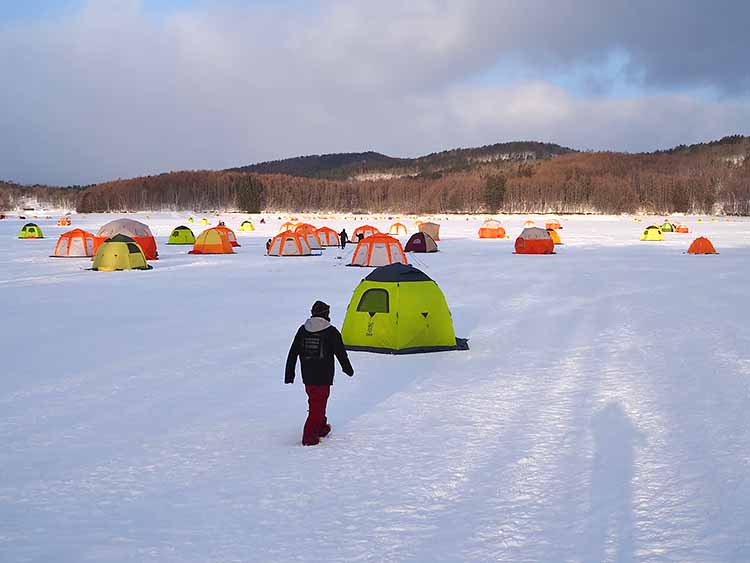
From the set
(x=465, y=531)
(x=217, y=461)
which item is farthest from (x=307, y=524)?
(x=217, y=461)

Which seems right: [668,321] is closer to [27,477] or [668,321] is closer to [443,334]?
[443,334]

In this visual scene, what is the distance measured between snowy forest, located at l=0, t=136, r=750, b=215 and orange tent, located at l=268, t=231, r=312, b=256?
117 metres

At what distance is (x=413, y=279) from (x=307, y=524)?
6.18 metres

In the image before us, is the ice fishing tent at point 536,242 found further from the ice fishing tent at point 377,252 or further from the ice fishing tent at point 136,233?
the ice fishing tent at point 136,233

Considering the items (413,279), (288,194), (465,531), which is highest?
(288,194)

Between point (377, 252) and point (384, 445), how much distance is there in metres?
21.5

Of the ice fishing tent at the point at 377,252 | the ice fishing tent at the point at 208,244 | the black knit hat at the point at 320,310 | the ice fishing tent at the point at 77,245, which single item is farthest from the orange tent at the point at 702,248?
the black knit hat at the point at 320,310

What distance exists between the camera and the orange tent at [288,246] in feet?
109

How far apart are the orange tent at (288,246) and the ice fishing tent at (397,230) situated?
24.8 meters

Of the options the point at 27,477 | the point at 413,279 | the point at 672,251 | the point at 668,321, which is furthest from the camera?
the point at 672,251

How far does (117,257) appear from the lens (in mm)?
25344

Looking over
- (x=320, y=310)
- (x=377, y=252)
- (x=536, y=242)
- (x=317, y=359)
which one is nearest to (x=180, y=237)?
(x=377, y=252)

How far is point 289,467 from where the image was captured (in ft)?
19.1

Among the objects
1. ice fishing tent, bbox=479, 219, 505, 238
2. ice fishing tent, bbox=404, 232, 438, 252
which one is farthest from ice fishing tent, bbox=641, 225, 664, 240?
ice fishing tent, bbox=404, 232, 438, 252
